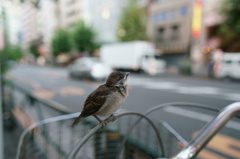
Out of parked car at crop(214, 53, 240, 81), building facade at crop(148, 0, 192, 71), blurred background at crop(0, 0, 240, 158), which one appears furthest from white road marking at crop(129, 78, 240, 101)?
building facade at crop(148, 0, 192, 71)

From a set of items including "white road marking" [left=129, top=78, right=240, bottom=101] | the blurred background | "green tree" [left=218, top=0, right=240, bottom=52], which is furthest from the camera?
"green tree" [left=218, top=0, right=240, bottom=52]

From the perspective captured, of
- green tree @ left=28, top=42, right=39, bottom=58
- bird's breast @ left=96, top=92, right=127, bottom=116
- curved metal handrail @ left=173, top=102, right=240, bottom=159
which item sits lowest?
curved metal handrail @ left=173, top=102, right=240, bottom=159

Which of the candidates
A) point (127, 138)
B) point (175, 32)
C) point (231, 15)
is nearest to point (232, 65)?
point (127, 138)

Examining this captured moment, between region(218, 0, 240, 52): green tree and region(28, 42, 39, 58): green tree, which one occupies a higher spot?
region(218, 0, 240, 52): green tree

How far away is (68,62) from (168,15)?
22.6 metres

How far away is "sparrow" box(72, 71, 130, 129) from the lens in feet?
1.95

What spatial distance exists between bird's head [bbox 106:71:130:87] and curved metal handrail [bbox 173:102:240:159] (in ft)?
1.69

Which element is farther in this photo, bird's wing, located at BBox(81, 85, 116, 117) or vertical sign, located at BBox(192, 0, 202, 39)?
vertical sign, located at BBox(192, 0, 202, 39)

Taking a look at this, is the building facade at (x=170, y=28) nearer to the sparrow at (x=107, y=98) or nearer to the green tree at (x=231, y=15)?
the green tree at (x=231, y=15)

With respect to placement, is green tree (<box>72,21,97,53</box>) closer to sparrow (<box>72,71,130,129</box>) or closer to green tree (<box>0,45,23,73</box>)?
sparrow (<box>72,71,130,129</box>)

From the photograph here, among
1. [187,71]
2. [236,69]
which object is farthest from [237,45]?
[236,69]

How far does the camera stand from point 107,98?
0.62 metres

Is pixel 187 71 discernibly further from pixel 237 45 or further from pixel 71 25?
pixel 71 25

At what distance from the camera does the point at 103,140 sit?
6.97 feet
